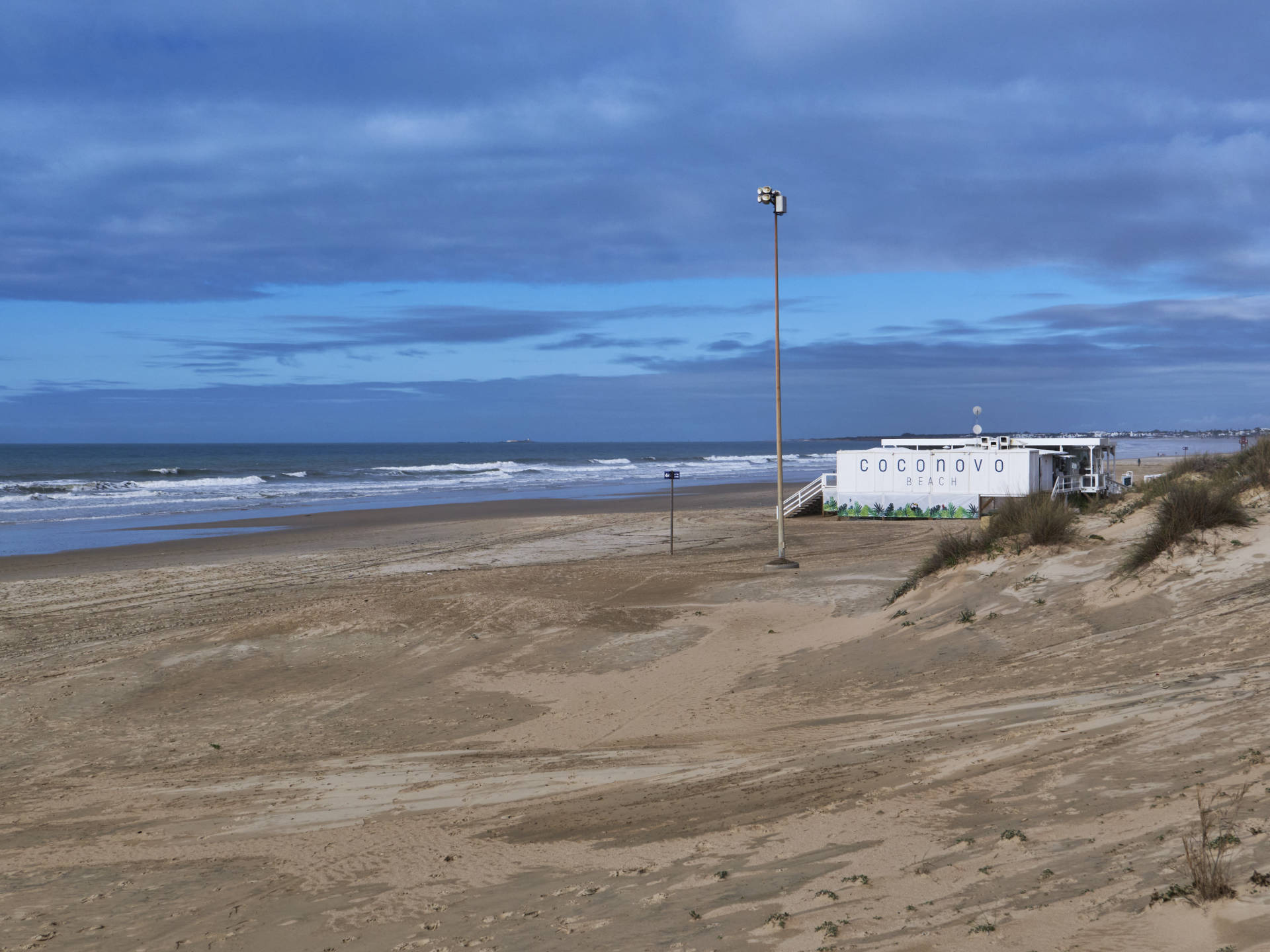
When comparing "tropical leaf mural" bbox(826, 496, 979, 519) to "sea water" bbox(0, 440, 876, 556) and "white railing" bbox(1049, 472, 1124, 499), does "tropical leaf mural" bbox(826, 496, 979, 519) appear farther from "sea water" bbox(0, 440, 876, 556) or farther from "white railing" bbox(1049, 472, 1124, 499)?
"sea water" bbox(0, 440, 876, 556)

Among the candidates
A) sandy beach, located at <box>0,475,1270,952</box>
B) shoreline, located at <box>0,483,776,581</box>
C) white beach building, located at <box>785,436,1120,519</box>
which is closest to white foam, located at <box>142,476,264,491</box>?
shoreline, located at <box>0,483,776,581</box>

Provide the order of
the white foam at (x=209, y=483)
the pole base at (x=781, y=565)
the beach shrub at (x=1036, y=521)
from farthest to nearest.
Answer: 1. the white foam at (x=209, y=483)
2. the pole base at (x=781, y=565)
3. the beach shrub at (x=1036, y=521)

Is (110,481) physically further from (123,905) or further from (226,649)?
(123,905)

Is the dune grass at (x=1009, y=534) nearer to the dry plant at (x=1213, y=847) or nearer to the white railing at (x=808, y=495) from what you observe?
the dry plant at (x=1213, y=847)

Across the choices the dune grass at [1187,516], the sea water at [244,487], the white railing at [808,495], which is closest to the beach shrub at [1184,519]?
the dune grass at [1187,516]

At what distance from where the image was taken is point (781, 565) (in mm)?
18922

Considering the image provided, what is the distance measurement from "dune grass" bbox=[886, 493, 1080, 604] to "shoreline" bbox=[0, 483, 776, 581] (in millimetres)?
16213

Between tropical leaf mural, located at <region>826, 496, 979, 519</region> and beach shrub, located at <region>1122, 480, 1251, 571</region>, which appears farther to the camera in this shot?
tropical leaf mural, located at <region>826, 496, 979, 519</region>

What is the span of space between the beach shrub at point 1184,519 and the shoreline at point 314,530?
19.0 meters

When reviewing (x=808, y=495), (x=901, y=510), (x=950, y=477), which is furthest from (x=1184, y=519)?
(x=808, y=495)

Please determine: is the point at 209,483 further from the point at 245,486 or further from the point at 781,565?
the point at 781,565

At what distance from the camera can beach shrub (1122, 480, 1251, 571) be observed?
10500 millimetres

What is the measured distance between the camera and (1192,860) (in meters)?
3.92

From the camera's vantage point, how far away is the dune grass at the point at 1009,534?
1215 cm
